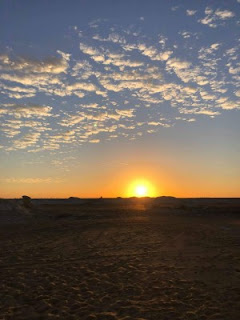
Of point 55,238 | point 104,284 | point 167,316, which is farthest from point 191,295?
point 55,238

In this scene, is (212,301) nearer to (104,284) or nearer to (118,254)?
(104,284)

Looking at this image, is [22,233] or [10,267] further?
[22,233]

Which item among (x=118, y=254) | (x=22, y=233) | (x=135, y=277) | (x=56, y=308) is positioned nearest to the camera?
(x=56, y=308)

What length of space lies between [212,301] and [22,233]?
17331 mm

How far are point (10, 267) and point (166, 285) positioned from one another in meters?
6.15

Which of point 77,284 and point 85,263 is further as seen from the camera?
point 85,263

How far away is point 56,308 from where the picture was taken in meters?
8.92

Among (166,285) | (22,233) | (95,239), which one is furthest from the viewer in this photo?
(22,233)

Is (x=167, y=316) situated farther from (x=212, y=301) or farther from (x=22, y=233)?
(x=22, y=233)

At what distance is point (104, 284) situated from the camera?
36.3 ft

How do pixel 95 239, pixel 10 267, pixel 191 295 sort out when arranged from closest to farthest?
pixel 191 295 < pixel 10 267 < pixel 95 239

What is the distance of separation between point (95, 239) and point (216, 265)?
29.2 ft

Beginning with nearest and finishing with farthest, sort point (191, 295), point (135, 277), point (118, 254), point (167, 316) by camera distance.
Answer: point (167, 316), point (191, 295), point (135, 277), point (118, 254)

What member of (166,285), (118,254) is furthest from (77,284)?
(118,254)
